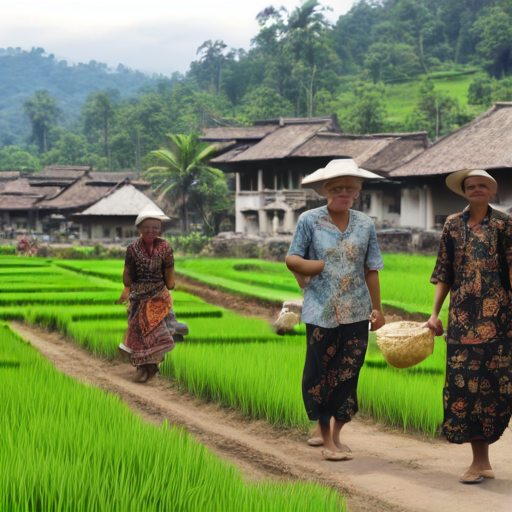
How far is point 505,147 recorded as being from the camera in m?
23.5

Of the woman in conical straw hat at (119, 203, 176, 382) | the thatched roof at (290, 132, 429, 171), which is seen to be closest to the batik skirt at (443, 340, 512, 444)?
the woman in conical straw hat at (119, 203, 176, 382)

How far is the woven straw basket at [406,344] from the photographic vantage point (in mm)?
4922

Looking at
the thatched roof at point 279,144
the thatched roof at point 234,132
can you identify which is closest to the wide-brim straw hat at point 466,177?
the thatched roof at point 279,144

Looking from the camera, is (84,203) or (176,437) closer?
(176,437)

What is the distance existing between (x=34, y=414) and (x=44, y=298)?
1039cm

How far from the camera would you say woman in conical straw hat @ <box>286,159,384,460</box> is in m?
4.73

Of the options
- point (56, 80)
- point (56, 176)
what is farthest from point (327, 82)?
point (56, 80)

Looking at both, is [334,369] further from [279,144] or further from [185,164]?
[185,164]

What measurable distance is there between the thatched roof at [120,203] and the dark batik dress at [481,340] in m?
35.9

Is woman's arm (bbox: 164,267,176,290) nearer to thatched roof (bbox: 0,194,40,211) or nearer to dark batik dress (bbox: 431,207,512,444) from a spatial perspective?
dark batik dress (bbox: 431,207,512,444)

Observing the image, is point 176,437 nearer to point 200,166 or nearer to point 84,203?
point 200,166

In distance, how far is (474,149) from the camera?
79.7 ft

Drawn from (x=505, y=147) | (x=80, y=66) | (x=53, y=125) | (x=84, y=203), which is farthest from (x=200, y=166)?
(x=80, y=66)

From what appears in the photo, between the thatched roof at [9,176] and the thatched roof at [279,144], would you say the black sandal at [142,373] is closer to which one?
the thatched roof at [279,144]
